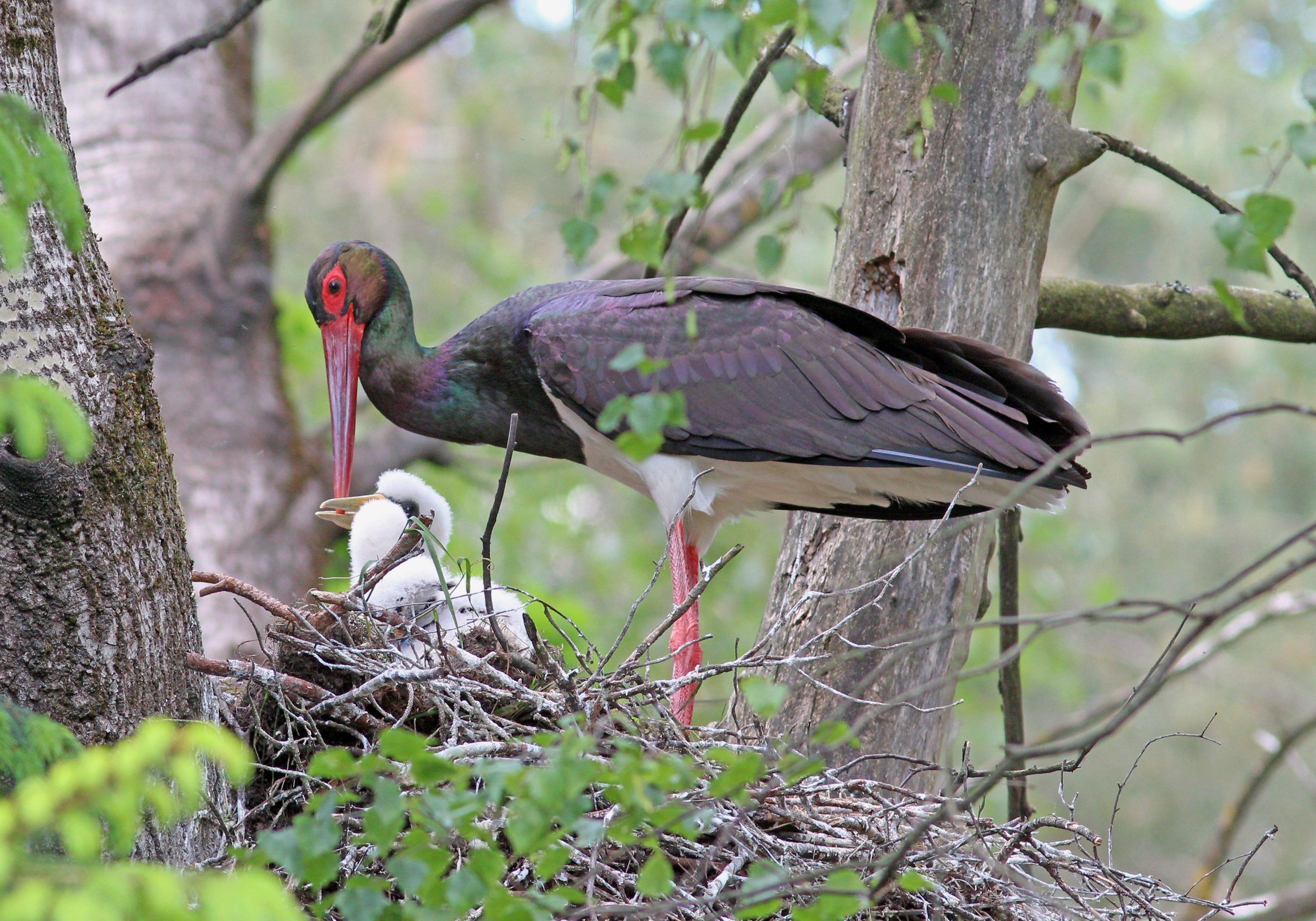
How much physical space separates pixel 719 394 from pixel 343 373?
133 centimetres

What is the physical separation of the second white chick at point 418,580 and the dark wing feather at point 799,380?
63 cm

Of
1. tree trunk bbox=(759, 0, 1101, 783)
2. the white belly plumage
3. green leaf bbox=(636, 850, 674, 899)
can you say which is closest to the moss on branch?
tree trunk bbox=(759, 0, 1101, 783)

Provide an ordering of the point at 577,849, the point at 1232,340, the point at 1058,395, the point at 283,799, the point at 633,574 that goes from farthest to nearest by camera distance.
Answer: the point at 1232,340, the point at 633,574, the point at 1058,395, the point at 283,799, the point at 577,849

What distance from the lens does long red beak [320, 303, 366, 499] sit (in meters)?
4.32

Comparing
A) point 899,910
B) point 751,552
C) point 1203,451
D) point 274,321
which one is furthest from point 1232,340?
point 899,910

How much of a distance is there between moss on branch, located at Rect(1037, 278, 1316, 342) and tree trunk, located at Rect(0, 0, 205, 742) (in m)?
2.57

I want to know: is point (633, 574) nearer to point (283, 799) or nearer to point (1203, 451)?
point (1203, 451)

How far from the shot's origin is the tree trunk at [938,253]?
11.1 ft

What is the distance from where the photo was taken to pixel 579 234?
9.22 ft

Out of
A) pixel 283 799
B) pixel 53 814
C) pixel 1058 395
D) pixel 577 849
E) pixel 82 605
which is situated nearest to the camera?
pixel 53 814

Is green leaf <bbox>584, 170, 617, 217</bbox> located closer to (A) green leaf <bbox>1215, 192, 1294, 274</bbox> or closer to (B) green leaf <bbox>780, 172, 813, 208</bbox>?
(B) green leaf <bbox>780, 172, 813, 208</bbox>

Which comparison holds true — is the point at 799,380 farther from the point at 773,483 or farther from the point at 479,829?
the point at 479,829

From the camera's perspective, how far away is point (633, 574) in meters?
Answer: 11.5

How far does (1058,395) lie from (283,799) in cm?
215
